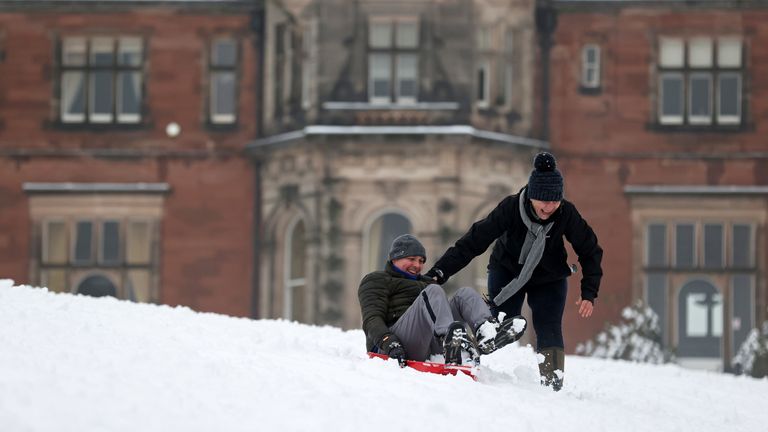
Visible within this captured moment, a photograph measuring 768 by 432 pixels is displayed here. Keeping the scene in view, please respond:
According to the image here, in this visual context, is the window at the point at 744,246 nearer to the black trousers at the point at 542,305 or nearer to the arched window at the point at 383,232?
the arched window at the point at 383,232

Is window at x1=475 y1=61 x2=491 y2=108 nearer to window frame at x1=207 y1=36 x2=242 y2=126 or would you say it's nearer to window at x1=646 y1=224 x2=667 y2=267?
window at x1=646 y1=224 x2=667 y2=267

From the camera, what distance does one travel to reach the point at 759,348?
890 inches

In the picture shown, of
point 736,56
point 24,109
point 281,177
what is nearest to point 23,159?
point 24,109

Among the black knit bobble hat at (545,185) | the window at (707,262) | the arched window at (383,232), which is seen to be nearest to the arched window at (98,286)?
the arched window at (383,232)

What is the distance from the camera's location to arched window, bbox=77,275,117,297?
2436 centimetres

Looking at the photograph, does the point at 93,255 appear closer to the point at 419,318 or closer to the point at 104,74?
the point at 104,74

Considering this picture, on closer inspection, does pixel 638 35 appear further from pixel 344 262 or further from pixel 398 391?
pixel 398 391

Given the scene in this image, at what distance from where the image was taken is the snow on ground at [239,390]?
7777 mm

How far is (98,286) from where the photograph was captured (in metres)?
24.4

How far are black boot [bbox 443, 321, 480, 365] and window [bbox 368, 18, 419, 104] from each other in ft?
42.3

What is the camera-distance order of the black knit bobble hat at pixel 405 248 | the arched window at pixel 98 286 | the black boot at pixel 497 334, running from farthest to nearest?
the arched window at pixel 98 286 → the black knit bobble hat at pixel 405 248 → the black boot at pixel 497 334

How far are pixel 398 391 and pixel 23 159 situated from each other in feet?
53.8

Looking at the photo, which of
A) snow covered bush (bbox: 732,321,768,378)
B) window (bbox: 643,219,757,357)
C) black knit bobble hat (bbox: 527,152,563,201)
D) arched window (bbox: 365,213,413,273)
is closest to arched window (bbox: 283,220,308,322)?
arched window (bbox: 365,213,413,273)

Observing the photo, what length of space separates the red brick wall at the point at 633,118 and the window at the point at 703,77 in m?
0.15
